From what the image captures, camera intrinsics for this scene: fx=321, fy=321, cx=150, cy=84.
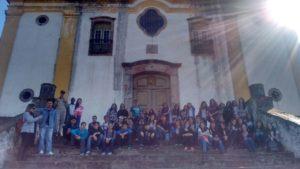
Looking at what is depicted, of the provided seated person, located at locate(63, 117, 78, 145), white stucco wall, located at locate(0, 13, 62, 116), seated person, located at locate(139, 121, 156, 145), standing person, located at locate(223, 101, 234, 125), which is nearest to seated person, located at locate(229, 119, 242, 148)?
standing person, located at locate(223, 101, 234, 125)

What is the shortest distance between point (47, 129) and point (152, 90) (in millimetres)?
5627

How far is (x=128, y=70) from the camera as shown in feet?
42.9

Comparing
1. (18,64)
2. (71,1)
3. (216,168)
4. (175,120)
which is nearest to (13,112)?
(18,64)

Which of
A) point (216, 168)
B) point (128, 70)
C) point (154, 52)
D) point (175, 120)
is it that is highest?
point (154, 52)

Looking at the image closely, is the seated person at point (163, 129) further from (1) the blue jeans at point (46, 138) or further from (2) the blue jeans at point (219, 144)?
(1) the blue jeans at point (46, 138)

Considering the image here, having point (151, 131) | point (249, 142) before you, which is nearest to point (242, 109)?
point (249, 142)

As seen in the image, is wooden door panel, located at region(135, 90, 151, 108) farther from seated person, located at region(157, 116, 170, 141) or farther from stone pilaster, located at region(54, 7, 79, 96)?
seated person, located at region(157, 116, 170, 141)

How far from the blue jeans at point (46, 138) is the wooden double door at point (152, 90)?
5.04 metres

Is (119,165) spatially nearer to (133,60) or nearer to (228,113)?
(228,113)

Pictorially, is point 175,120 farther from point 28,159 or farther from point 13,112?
point 13,112

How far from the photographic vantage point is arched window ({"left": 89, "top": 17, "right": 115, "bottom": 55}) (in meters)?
13.5

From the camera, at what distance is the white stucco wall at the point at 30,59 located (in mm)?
12430

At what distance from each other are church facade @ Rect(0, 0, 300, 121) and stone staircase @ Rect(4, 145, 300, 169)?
4406mm

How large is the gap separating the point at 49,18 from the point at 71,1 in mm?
1266
